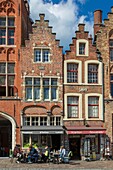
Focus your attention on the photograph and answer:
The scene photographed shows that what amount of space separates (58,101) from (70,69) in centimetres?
288

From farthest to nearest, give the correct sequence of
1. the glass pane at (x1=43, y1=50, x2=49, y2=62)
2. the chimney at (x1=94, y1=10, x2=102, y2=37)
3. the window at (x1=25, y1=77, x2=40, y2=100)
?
the chimney at (x1=94, y1=10, x2=102, y2=37) → the glass pane at (x1=43, y1=50, x2=49, y2=62) → the window at (x1=25, y1=77, x2=40, y2=100)

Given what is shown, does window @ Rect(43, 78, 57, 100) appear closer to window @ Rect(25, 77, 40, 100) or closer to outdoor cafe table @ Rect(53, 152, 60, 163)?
window @ Rect(25, 77, 40, 100)

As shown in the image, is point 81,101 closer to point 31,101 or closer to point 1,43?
point 31,101

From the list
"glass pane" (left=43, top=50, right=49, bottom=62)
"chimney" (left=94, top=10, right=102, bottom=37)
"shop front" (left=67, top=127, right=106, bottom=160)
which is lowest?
"shop front" (left=67, top=127, right=106, bottom=160)

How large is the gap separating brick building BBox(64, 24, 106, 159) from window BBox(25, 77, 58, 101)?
1156 mm

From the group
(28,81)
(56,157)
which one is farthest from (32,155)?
(28,81)

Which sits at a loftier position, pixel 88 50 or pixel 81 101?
pixel 88 50

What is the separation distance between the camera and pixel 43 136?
106ft

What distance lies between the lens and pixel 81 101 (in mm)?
32938

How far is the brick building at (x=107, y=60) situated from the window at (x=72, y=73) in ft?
7.92

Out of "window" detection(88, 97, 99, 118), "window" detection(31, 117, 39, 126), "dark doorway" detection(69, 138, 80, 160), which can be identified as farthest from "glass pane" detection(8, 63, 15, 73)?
"dark doorway" detection(69, 138, 80, 160)

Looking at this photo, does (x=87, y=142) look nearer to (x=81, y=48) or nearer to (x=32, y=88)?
(x=32, y=88)

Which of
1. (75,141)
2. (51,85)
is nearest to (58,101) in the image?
(51,85)

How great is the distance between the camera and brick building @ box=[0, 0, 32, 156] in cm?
3204
